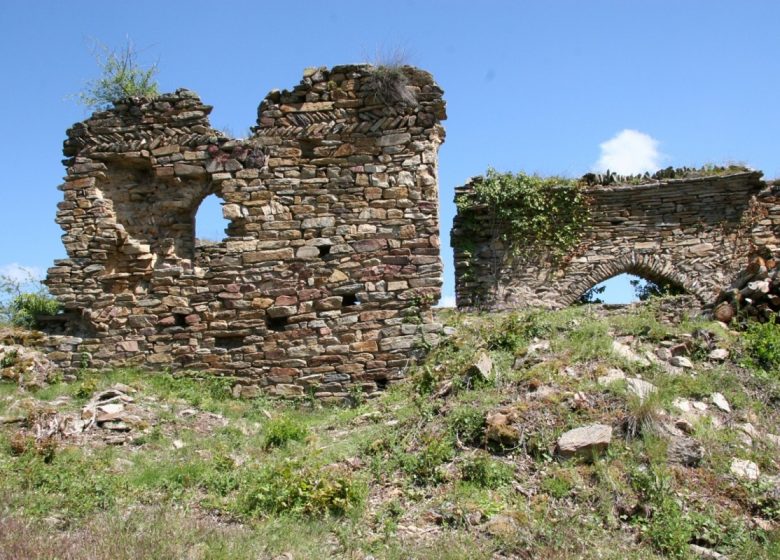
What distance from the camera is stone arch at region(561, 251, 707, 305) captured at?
39.5ft

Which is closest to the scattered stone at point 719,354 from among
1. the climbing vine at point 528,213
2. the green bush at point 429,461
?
the green bush at point 429,461

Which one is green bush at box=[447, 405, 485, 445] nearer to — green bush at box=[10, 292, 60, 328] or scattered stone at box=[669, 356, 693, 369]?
scattered stone at box=[669, 356, 693, 369]

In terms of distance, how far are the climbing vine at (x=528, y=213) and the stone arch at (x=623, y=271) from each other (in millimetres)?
574

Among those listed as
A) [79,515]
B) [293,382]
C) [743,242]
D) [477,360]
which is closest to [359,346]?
[293,382]

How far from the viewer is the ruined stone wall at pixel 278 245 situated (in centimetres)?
841

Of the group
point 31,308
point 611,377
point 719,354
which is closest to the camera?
point 611,377

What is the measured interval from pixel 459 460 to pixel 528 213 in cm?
729

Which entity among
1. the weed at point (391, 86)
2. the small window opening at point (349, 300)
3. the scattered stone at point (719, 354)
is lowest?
the scattered stone at point (719, 354)

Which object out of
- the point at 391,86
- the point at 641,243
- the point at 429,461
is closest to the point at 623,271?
the point at 641,243

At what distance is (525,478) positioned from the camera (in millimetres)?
5316

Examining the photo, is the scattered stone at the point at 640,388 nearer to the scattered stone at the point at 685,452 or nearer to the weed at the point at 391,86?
the scattered stone at the point at 685,452

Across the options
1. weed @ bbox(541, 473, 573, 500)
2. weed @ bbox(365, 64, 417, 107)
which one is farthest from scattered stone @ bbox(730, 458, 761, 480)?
weed @ bbox(365, 64, 417, 107)

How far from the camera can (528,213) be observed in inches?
477

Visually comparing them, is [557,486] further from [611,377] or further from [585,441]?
[611,377]
